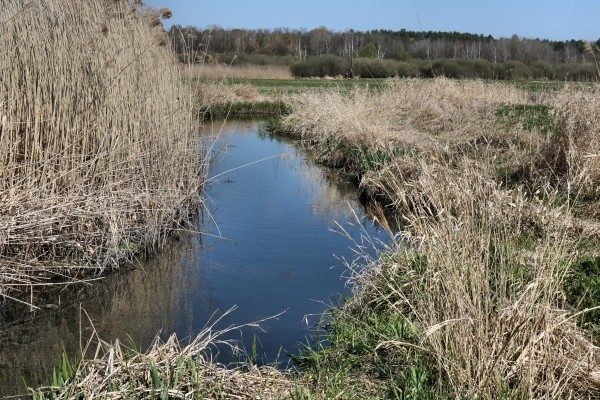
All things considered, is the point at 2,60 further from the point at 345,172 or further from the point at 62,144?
the point at 345,172

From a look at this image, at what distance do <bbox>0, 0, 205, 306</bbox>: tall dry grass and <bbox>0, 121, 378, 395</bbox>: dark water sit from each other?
331mm

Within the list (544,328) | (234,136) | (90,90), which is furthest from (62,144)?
(234,136)

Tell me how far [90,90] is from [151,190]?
49.0 inches

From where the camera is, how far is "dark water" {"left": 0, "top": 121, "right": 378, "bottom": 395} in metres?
5.32

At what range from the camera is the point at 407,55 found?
2051 inches

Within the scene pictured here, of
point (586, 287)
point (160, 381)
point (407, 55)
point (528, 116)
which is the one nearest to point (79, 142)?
point (160, 381)

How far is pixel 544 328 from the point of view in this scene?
11.8 ft

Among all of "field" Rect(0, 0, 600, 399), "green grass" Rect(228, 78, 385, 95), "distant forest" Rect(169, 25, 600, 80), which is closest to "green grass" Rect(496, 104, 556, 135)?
"field" Rect(0, 0, 600, 399)

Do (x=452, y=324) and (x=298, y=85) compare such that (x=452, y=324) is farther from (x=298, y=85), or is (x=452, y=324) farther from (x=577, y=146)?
(x=298, y=85)

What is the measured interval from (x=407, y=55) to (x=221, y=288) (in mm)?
47563

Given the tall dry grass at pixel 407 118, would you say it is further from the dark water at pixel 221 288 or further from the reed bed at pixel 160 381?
the reed bed at pixel 160 381

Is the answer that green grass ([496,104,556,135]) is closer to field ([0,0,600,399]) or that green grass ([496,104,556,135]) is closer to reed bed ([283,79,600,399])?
field ([0,0,600,399])

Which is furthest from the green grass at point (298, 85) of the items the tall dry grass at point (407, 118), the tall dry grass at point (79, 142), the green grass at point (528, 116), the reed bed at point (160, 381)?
the reed bed at point (160, 381)

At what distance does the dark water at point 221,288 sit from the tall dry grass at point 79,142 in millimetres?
331
